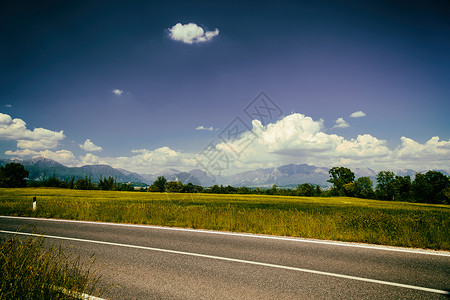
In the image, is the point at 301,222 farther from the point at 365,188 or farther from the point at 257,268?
the point at 365,188

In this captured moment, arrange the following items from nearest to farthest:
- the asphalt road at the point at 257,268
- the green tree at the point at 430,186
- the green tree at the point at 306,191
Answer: the asphalt road at the point at 257,268, the green tree at the point at 430,186, the green tree at the point at 306,191

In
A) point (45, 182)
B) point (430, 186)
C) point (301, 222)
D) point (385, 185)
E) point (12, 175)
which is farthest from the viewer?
point (45, 182)

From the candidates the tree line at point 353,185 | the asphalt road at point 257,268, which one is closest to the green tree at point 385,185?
the tree line at point 353,185

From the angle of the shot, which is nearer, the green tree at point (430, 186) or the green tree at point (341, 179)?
→ the green tree at point (430, 186)

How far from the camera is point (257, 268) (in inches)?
223

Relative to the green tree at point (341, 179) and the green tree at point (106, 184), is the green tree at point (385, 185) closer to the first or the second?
the green tree at point (341, 179)

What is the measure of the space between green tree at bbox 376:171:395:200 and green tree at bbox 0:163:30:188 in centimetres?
15488

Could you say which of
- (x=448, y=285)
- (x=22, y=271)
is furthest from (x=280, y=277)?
(x=22, y=271)

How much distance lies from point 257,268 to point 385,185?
358ft

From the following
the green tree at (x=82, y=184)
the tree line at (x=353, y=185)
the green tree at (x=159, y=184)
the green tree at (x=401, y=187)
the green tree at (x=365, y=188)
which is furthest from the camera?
the green tree at (x=159, y=184)

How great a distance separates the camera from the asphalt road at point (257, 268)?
4.51m

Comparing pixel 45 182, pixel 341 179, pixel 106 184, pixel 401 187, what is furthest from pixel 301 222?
pixel 45 182

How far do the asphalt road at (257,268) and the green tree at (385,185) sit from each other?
101474mm

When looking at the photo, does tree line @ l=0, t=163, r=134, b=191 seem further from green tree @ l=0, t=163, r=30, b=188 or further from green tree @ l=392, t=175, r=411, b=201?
green tree @ l=392, t=175, r=411, b=201
